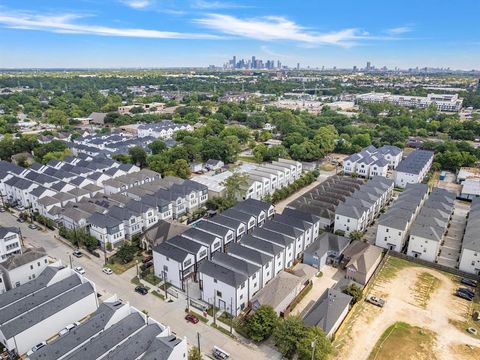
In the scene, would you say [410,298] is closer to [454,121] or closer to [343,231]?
[343,231]

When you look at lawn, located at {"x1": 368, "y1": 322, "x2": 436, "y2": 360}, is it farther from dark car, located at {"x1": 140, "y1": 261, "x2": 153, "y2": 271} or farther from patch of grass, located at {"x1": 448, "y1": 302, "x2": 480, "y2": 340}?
dark car, located at {"x1": 140, "y1": 261, "x2": 153, "y2": 271}

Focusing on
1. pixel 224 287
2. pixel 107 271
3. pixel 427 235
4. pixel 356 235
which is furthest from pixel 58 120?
pixel 427 235

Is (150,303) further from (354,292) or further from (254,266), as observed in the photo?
(354,292)

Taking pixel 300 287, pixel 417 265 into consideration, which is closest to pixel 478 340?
pixel 417 265

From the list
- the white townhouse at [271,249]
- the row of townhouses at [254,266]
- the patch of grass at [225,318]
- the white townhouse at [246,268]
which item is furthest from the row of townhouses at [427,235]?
the patch of grass at [225,318]

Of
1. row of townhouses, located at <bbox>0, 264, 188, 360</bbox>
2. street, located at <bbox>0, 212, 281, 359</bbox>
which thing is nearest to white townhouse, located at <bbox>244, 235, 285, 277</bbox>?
street, located at <bbox>0, 212, 281, 359</bbox>

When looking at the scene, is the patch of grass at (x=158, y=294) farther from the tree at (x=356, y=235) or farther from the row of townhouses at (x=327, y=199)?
the tree at (x=356, y=235)
